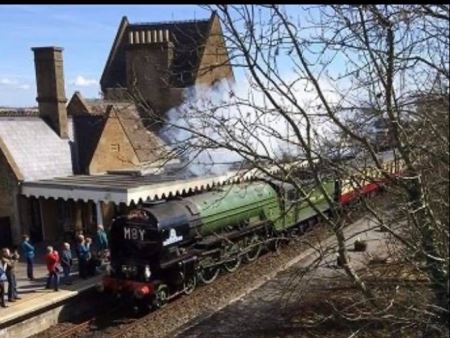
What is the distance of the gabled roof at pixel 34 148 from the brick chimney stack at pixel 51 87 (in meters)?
0.39

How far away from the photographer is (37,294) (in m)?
14.0

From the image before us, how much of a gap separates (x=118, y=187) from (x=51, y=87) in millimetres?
7960

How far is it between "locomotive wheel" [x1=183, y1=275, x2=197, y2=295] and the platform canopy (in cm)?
322

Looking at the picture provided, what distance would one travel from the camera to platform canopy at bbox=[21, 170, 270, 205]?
1717cm

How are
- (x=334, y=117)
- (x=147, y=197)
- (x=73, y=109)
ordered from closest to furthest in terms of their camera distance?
1. (x=334, y=117)
2. (x=147, y=197)
3. (x=73, y=109)

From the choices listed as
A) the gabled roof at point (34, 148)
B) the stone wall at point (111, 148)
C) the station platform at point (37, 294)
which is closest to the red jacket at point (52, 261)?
the station platform at point (37, 294)

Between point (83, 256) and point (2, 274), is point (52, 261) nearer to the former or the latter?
point (2, 274)

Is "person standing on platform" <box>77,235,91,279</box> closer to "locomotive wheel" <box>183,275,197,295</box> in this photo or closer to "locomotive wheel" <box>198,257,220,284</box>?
"locomotive wheel" <box>183,275,197,295</box>

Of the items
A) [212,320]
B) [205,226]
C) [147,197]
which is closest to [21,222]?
[147,197]

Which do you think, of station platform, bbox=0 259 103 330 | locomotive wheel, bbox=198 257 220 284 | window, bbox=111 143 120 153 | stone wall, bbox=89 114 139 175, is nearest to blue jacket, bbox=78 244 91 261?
station platform, bbox=0 259 103 330

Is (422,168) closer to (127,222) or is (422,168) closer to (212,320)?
(212,320)

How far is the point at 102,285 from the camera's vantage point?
14.5m

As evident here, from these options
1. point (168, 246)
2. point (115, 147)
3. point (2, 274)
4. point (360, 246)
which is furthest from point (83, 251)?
point (115, 147)

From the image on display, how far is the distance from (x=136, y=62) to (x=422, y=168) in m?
31.6
